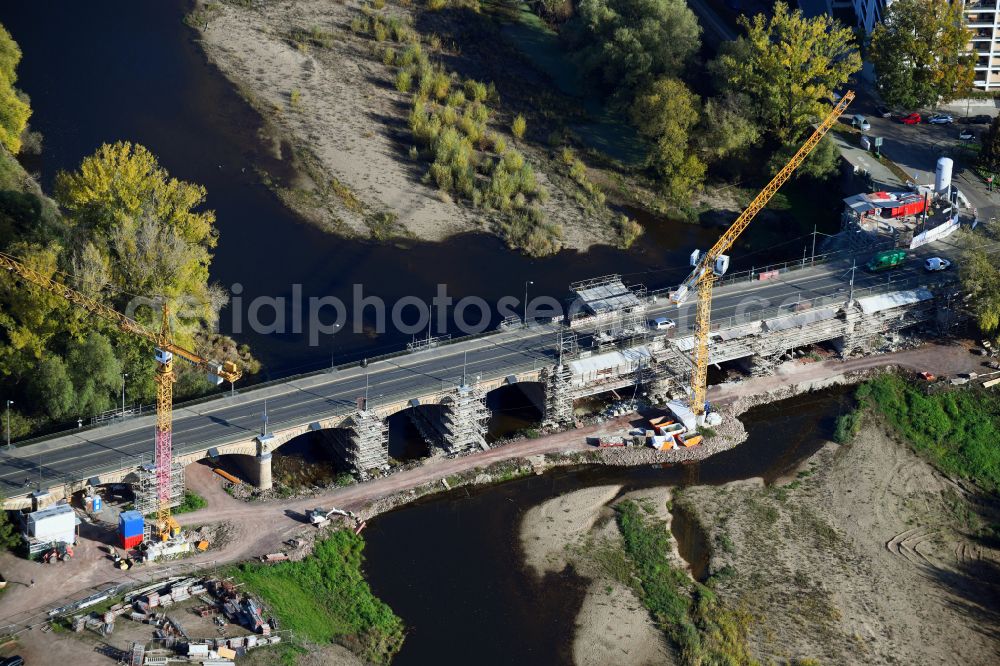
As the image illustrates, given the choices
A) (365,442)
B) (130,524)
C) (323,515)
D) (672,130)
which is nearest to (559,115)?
(672,130)

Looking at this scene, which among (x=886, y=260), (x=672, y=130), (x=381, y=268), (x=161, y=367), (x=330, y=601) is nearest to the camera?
(x=330, y=601)

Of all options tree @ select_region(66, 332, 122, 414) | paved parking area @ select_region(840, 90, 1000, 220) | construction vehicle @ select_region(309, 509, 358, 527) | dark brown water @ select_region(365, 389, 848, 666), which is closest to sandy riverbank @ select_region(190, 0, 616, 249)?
paved parking area @ select_region(840, 90, 1000, 220)

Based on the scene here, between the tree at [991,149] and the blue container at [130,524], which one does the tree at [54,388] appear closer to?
the blue container at [130,524]

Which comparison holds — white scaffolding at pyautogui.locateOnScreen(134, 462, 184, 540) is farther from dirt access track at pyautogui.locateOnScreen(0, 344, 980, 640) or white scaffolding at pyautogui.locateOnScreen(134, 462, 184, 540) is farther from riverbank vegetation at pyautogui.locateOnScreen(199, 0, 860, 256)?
riverbank vegetation at pyautogui.locateOnScreen(199, 0, 860, 256)

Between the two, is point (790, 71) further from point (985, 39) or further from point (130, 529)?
point (130, 529)

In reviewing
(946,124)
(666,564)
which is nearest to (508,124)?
(946,124)
